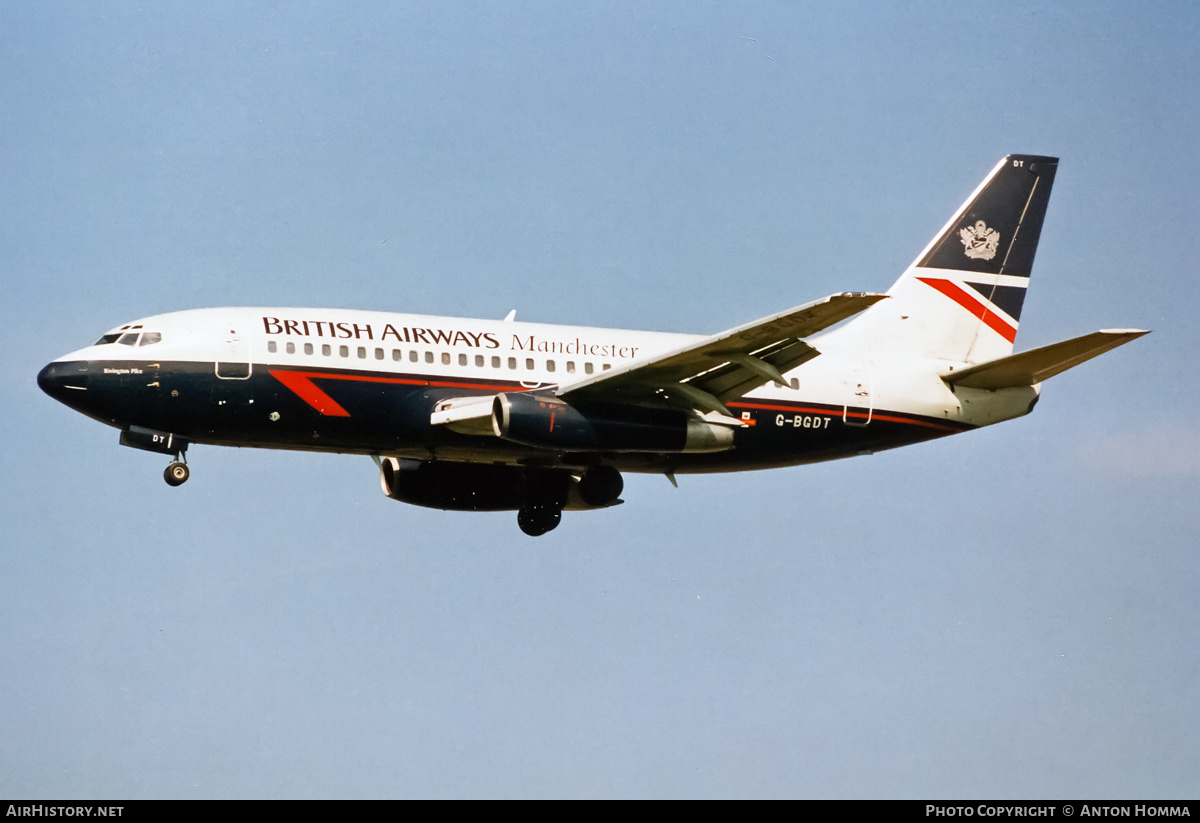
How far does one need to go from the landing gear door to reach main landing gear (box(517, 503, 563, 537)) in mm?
Answer: 9778

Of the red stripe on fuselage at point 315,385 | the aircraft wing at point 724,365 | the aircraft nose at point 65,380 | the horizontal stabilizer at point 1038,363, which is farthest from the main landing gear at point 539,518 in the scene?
the aircraft nose at point 65,380

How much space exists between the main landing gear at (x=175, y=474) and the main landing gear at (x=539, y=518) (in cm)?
984

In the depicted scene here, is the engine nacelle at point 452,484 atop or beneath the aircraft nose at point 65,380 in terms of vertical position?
beneath

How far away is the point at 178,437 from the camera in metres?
37.9

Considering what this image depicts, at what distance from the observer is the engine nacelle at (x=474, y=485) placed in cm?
4372

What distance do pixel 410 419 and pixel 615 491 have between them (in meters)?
6.25

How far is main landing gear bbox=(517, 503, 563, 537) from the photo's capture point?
44.3 meters

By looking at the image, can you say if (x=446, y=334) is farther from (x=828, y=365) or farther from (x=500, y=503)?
(x=828, y=365)

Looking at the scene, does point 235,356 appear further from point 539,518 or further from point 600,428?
Result: point 539,518

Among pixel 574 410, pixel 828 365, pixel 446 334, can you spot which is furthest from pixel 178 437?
pixel 828 365

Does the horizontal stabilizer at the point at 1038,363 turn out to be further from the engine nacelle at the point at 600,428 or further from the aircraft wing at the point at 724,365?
the engine nacelle at the point at 600,428
